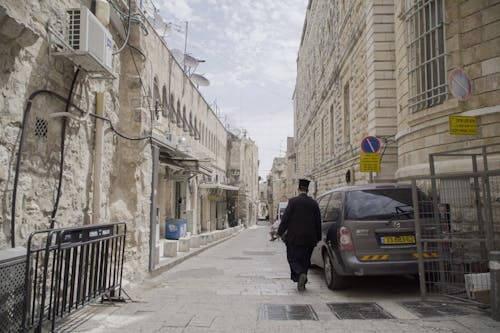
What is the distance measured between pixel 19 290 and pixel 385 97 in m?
11.6

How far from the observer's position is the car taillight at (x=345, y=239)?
6.36 meters

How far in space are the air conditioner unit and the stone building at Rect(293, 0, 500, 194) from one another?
6.46 m

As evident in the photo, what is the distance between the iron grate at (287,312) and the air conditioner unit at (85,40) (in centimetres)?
371

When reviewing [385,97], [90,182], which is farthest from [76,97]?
[385,97]

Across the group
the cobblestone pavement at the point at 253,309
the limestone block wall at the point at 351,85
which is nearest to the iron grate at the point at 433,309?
the cobblestone pavement at the point at 253,309

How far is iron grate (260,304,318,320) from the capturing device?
206 inches

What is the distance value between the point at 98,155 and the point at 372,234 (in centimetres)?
417

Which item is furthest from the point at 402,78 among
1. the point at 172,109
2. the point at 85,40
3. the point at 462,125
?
the point at 172,109

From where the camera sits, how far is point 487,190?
541cm

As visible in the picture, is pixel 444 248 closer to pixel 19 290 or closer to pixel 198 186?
pixel 19 290

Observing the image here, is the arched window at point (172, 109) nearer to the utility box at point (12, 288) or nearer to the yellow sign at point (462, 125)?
the yellow sign at point (462, 125)

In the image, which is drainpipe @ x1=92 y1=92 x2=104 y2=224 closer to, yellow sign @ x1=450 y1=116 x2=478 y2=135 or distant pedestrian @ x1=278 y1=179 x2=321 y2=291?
distant pedestrian @ x1=278 y1=179 x2=321 y2=291

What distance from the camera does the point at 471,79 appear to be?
8.33 metres

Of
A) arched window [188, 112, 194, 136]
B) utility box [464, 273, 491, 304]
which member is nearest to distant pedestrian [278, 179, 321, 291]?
utility box [464, 273, 491, 304]
